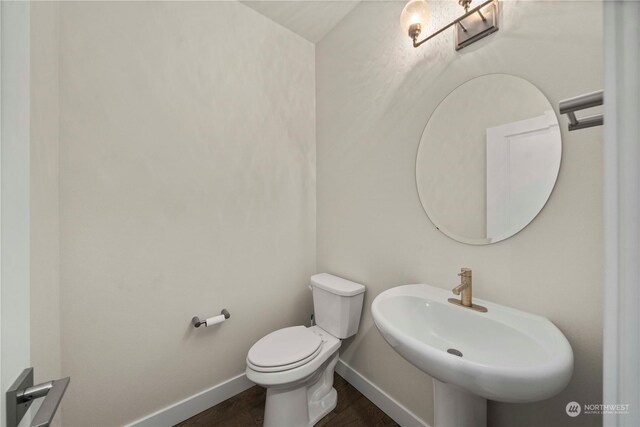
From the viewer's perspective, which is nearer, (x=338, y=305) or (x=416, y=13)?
(x=416, y=13)

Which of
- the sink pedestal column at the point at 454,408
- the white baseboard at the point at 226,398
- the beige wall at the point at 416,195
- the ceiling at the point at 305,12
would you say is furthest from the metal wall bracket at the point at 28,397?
the ceiling at the point at 305,12

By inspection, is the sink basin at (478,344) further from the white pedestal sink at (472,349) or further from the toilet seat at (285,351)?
the toilet seat at (285,351)

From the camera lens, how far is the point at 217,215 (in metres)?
1.49

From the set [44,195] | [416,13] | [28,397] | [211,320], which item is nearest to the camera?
[28,397]

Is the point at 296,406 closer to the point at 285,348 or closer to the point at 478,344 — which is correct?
the point at 285,348

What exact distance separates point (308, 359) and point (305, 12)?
6.83ft

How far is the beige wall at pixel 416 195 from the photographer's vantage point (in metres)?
Result: 0.81

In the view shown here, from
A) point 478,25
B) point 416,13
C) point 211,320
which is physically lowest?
point 211,320

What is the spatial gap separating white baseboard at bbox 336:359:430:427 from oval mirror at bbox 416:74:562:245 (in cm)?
97

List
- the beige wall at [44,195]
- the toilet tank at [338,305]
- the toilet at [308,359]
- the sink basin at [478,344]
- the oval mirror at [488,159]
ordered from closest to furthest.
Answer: the sink basin at [478,344] < the beige wall at [44,195] < the oval mirror at [488,159] < the toilet at [308,359] < the toilet tank at [338,305]

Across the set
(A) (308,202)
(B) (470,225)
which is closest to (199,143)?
(A) (308,202)

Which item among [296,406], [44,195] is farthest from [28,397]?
[296,406]

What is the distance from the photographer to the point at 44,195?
0.89m

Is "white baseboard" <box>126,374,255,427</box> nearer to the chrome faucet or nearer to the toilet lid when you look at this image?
the toilet lid
